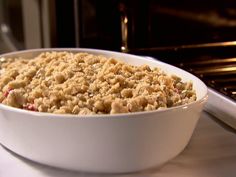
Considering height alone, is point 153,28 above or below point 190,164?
above

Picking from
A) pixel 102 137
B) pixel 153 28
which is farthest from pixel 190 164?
pixel 153 28

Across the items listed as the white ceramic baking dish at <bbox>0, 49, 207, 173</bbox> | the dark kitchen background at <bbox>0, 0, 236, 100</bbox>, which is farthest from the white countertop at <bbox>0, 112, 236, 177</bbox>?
the dark kitchen background at <bbox>0, 0, 236, 100</bbox>

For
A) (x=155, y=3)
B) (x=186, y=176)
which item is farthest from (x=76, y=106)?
(x=155, y=3)

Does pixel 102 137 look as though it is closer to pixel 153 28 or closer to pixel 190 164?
pixel 190 164

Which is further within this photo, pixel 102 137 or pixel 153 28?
pixel 153 28

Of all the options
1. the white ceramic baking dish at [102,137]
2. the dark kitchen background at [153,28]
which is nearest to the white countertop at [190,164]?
the white ceramic baking dish at [102,137]

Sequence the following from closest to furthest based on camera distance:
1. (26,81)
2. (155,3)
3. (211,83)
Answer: (26,81)
(211,83)
(155,3)

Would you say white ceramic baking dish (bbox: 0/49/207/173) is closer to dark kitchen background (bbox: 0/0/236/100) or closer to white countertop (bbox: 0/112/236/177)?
white countertop (bbox: 0/112/236/177)

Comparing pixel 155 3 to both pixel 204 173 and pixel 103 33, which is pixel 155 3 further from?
pixel 204 173
